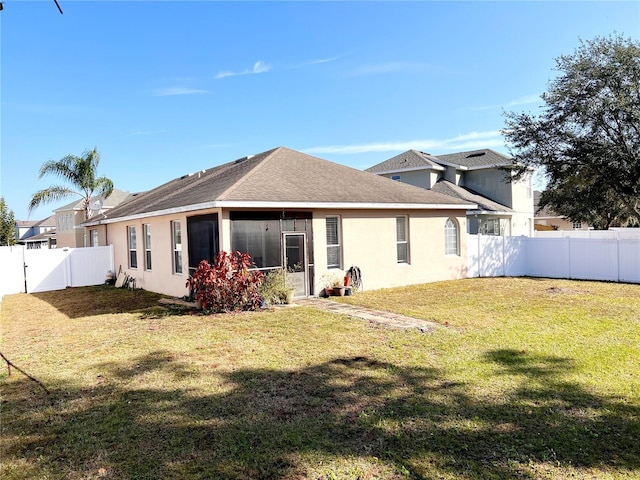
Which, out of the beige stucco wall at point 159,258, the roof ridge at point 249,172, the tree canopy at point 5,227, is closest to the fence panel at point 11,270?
the beige stucco wall at point 159,258

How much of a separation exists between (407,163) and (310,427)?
25127 millimetres

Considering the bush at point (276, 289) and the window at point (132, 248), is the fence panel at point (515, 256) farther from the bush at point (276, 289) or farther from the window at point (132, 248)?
the window at point (132, 248)

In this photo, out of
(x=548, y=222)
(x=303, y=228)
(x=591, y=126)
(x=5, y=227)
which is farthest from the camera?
(x=548, y=222)

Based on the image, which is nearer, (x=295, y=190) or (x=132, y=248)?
(x=295, y=190)

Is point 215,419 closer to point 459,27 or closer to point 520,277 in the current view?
point 459,27

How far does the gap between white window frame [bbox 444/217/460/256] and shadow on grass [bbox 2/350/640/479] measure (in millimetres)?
10556

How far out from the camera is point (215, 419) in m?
4.27

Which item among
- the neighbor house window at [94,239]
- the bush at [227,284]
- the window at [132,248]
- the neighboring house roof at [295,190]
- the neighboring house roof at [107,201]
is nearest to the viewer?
the bush at [227,284]

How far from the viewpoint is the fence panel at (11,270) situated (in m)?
15.6

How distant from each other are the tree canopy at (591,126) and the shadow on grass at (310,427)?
19.6 metres

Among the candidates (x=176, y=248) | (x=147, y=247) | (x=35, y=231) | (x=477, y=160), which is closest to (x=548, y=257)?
(x=477, y=160)

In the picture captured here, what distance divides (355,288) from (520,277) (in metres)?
8.17

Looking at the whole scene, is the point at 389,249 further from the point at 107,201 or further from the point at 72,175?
the point at 107,201

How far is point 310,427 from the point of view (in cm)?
409
